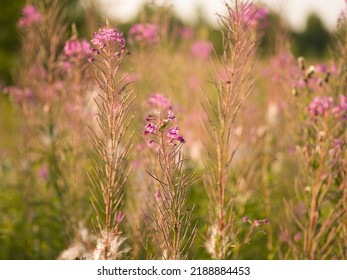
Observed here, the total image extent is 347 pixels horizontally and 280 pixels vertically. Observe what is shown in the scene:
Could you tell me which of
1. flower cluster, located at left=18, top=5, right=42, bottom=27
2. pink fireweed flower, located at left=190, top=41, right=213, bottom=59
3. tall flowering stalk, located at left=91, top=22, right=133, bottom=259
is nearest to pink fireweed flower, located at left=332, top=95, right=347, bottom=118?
tall flowering stalk, located at left=91, top=22, right=133, bottom=259

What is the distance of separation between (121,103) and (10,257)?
8.05 ft

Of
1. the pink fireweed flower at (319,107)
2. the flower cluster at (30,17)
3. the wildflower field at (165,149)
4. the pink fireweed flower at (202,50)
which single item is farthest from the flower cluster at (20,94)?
the pink fireweed flower at (319,107)

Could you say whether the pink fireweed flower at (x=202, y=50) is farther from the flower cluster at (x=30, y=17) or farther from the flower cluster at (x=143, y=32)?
the flower cluster at (x=30, y=17)

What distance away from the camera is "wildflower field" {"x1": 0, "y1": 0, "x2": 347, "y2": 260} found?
1940mm

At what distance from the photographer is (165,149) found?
1952 mm

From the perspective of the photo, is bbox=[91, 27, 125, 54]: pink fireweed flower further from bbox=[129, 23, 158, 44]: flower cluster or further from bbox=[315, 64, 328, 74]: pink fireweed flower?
bbox=[129, 23, 158, 44]: flower cluster

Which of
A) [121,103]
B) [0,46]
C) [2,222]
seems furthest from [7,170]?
[0,46]

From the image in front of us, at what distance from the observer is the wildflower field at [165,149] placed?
6.37 ft

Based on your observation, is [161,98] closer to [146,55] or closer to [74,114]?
[74,114]

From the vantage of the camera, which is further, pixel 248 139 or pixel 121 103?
pixel 248 139

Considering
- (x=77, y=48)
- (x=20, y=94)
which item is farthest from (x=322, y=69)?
(x=20, y=94)

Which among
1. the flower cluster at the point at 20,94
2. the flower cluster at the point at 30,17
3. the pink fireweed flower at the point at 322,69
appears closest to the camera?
the pink fireweed flower at the point at 322,69

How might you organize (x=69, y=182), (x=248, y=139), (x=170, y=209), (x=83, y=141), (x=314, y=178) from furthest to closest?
(x=248, y=139) → (x=69, y=182) → (x=83, y=141) → (x=314, y=178) → (x=170, y=209)

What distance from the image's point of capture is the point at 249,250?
370 centimetres
